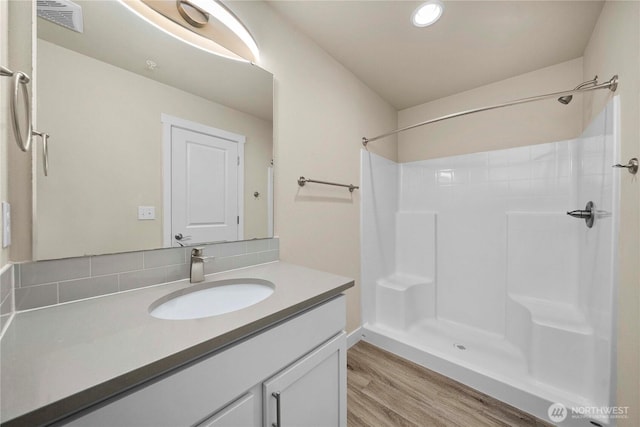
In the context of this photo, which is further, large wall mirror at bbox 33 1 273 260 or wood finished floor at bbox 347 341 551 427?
wood finished floor at bbox 347 341 551 427

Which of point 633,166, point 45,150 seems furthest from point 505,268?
point 45,150

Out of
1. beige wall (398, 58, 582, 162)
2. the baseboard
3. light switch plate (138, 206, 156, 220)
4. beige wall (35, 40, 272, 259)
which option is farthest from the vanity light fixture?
the baseboard

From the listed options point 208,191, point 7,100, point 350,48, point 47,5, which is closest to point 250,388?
point 208,191

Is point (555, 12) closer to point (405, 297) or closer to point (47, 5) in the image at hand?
point (405, 297)

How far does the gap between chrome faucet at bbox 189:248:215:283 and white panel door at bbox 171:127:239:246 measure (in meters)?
0.08

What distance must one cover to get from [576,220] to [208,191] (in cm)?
248

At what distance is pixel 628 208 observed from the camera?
1003mm

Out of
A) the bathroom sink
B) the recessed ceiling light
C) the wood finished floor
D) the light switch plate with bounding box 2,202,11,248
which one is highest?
the recessed ceiling light

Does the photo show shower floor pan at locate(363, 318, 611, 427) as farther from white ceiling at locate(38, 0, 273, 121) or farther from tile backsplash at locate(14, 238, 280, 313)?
white ceiling at locate(38, 0, 273, 121)

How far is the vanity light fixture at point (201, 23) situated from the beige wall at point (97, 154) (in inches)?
10.9

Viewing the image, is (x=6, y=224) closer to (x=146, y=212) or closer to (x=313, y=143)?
(x=146, y=212)

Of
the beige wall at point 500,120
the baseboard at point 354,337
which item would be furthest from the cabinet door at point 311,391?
the beige wall at point 500,120

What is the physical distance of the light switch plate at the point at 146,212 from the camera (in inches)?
35.0

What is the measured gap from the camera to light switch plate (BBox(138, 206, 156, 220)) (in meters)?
0.89
